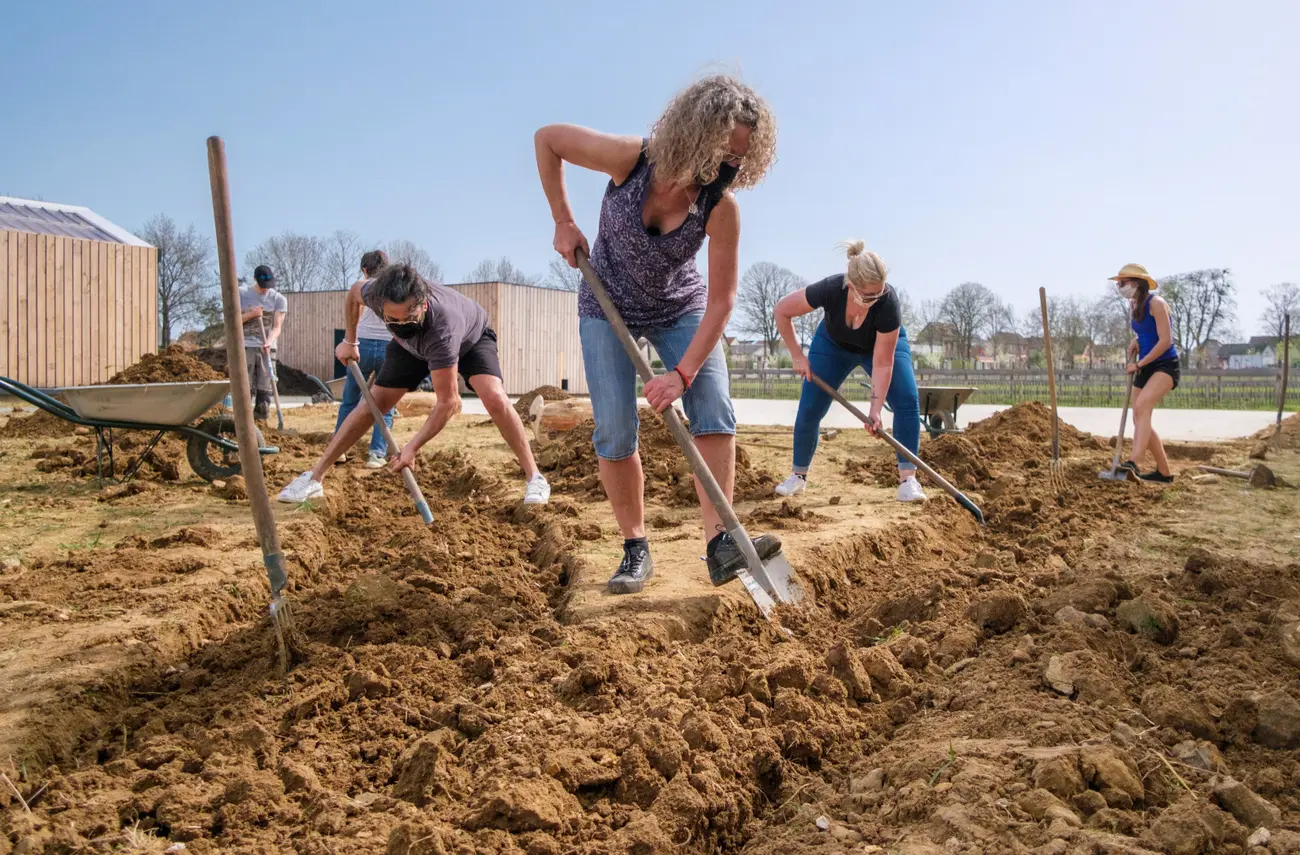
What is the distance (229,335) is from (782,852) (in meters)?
2.08

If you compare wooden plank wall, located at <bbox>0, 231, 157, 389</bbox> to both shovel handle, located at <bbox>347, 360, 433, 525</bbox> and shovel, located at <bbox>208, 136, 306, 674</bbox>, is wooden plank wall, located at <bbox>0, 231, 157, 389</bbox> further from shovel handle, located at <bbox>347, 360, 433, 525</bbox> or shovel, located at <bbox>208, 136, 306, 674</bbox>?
shovel, located at <bbox>208, 136, 306, 674</bbox>

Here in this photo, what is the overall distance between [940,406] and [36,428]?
9630mm

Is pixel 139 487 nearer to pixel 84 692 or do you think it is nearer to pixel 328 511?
pixel 328 511

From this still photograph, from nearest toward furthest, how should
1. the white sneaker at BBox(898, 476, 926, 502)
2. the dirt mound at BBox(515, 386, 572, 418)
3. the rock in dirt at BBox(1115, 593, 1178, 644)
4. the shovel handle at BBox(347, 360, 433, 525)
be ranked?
the rock in dirt at BBox(1115, 593, 1178, 644) < the shovel handle at BBox(347, 360, 433, 525) < the white sneaker at BBox(898, 476, 926, 502) < the dirt mound at BBox(515, 386, 572, 418)

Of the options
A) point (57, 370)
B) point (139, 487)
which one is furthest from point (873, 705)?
point (57, 370)

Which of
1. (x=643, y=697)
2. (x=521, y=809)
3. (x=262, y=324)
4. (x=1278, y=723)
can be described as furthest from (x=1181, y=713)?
(x=262, y=324)

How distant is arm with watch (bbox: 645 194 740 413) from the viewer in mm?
3105

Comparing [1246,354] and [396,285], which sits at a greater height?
[1246,354]

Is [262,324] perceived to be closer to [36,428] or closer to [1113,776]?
[36,428]

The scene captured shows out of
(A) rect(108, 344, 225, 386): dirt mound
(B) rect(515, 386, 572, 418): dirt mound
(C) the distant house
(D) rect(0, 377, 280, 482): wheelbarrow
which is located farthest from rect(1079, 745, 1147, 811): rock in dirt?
(C) the distant house

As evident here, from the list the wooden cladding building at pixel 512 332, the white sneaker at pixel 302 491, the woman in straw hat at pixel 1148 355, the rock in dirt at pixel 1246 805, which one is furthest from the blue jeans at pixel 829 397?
the wooden cladding building at pixel 512 332

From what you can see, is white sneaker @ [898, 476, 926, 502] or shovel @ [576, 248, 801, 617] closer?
shovel @ [576, 248, 801, 617]

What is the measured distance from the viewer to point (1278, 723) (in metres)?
2.22

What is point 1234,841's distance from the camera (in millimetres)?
1745
